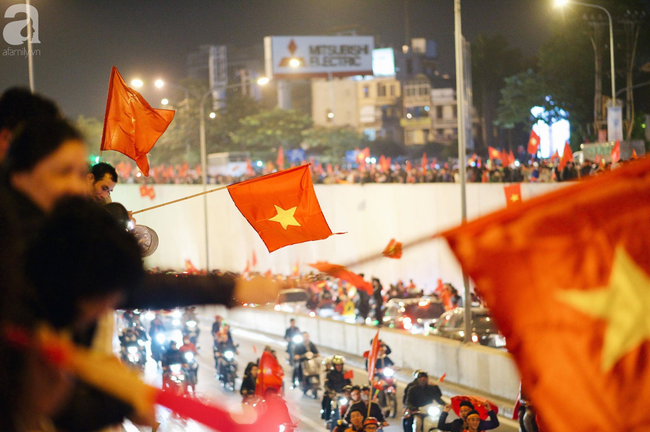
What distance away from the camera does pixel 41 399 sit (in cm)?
177

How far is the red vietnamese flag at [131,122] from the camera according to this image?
8.41 m

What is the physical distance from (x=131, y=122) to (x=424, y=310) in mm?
15629

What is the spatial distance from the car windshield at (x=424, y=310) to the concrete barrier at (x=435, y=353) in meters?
1.95

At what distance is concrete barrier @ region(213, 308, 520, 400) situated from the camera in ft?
51.5

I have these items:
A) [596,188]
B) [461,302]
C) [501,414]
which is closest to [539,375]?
[596,188]

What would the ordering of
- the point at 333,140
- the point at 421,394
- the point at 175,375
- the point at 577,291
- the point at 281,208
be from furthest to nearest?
1. the point at 333,140
2. the point at 175,375
3. the point at 421,394
4. the point at 281,208
5. the point at 577,291

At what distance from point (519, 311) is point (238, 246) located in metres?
37.0

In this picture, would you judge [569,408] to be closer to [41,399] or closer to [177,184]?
[41,399]

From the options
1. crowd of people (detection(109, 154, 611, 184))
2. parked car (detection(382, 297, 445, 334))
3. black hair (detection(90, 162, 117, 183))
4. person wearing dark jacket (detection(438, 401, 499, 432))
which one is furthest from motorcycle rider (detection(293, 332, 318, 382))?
black hair (detection(90, 162, 117, 183))

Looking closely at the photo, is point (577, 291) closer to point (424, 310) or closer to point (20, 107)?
point (20, 107)

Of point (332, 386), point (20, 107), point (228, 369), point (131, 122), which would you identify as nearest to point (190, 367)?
point (228, 369)

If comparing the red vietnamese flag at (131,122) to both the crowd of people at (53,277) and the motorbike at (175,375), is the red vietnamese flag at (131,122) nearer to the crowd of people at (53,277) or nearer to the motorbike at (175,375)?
the crowd of people at (53,277)

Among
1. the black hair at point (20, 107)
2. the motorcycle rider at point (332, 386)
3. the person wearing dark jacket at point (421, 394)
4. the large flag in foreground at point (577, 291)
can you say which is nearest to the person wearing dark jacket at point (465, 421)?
the person wearing dark jacket at point (421, 394)

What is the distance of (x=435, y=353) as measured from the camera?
58.9ft
